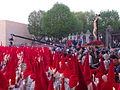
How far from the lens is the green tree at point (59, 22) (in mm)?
47031

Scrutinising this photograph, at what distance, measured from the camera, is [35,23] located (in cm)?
5303

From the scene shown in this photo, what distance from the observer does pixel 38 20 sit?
177 feet

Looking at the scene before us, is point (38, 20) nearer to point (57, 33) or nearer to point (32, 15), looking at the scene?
point (32, 15)

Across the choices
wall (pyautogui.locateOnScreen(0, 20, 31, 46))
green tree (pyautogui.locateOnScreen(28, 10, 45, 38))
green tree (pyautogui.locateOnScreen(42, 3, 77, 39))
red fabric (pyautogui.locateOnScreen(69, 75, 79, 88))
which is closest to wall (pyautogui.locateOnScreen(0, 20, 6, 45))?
wall (pyautogui.locateOnScreen(0, 20, 31, 46))

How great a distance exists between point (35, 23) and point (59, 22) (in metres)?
7.30

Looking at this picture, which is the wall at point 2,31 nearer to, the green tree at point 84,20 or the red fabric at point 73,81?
the green tree at point 84,20

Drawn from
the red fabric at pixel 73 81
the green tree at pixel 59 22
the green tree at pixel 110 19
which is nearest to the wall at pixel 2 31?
the green tree at pixel 59 22

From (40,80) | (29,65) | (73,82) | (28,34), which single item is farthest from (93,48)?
(28,34)

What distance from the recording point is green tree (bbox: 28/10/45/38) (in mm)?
52438

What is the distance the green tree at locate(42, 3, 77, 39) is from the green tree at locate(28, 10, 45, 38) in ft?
10.8

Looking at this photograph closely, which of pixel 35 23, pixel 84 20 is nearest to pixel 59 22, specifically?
pixel 35 23

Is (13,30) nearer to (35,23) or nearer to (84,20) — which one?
(35,23)

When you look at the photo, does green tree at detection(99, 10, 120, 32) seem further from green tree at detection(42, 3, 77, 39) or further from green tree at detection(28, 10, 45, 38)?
green tree at detection(28, 10, 45, 38)

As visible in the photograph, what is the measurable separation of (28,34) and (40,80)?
182 ft
